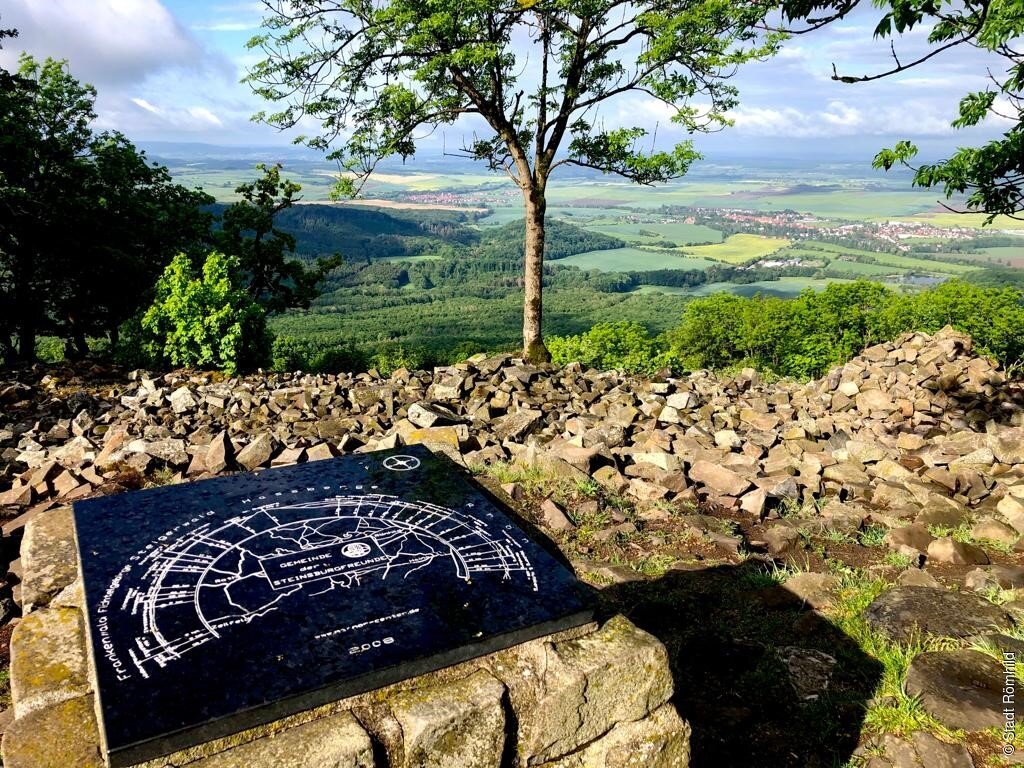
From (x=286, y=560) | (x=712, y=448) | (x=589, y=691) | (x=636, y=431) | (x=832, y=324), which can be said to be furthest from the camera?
(x=832, y=324)

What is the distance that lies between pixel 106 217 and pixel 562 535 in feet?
50.1

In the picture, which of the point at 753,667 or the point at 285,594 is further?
the point at 753,667

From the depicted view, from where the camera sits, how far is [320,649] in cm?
265

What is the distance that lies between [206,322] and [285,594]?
9.54 m

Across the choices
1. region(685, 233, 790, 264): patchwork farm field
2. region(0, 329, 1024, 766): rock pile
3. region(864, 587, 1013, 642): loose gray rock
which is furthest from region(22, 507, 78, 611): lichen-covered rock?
region(685, 233, 790, 264): patchwork farm field

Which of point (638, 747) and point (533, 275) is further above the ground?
point (533, 275)

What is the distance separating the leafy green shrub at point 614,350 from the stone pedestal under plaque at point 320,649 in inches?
440

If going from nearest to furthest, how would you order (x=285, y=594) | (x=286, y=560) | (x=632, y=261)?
(x=285, y=594) → (x=286, y=560) → (x=632, y=261)

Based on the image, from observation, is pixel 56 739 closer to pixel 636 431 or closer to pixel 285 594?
pixel 285 594

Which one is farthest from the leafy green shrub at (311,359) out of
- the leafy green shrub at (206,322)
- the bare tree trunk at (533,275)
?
the bare tree trunk at (533,275)

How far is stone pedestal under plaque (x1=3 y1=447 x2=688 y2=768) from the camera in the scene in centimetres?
241

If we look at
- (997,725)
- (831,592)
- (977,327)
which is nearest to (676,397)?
(831,592)

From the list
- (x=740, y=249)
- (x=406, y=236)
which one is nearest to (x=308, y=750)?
(x=740, y=249)

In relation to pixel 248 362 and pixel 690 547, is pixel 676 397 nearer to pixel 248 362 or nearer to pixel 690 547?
pixel 690 547
